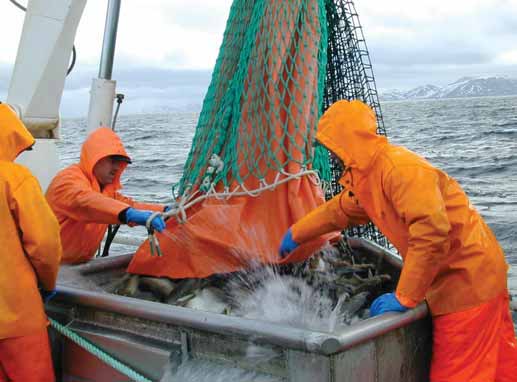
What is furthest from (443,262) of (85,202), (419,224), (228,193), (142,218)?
(85,202)

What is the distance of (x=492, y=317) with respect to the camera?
110 inches

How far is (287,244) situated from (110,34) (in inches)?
94.4

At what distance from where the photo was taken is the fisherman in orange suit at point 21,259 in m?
2.76

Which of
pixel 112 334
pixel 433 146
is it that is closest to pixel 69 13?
pixel 112 334

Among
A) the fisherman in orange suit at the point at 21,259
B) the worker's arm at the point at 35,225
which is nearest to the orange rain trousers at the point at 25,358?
the fisherman in orange suit at the point at 21,259

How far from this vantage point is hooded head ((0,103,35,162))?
282 centimetres

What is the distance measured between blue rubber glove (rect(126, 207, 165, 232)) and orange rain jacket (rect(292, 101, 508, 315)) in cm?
99

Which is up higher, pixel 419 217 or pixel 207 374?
pixel 419 217

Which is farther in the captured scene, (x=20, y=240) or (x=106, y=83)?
(x=106, y=83)

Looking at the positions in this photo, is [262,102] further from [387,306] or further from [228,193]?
[387,306]

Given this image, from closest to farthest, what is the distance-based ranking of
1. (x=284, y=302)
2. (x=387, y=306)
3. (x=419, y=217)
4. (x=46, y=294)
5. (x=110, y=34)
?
(x=419, y=217), (x=387, y=306), (x=46, y=294), (x=284, y=302), (x=110, y=34)

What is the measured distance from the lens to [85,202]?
3.53m

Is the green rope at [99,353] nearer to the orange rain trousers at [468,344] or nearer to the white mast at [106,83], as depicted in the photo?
the orange rain trousers at [468,344]

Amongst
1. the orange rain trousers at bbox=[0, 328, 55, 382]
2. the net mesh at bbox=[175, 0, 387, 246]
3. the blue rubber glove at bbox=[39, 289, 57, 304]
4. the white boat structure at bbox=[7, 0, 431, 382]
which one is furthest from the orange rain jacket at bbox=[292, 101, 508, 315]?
the orange rain trousers at bbox=[0, 328, 55, 382]
